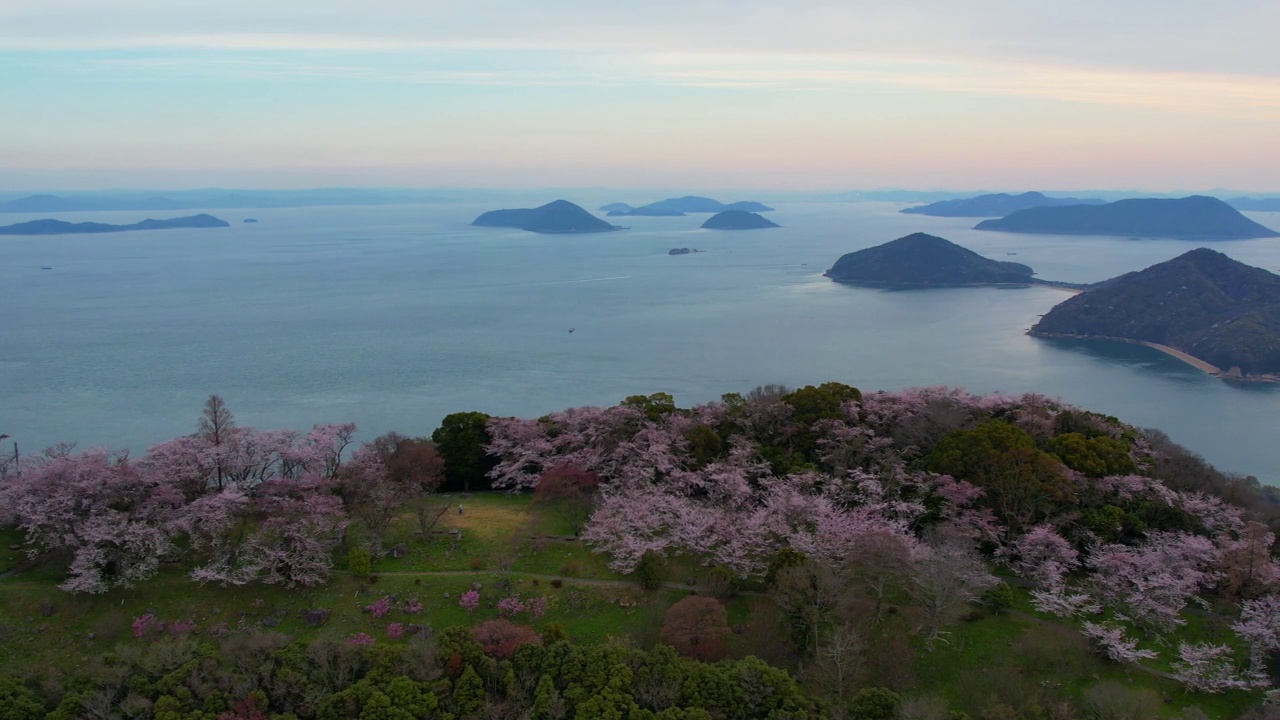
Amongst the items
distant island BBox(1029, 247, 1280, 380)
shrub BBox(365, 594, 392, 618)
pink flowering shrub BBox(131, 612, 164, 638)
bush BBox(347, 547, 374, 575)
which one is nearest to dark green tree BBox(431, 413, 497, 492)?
bush BBox(347, 547, 374, 575)

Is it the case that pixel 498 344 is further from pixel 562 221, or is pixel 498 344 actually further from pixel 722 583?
pixel 562 221

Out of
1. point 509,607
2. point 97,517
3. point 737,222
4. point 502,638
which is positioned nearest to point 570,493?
point 509,607

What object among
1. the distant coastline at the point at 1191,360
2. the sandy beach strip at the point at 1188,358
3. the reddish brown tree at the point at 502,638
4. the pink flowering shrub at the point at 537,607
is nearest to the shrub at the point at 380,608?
the pink flowering shrub at the point at 537,607

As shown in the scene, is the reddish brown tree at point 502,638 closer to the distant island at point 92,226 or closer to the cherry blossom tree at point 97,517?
the cherry blossom tree at point 97,517

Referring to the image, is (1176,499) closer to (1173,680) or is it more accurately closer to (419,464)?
(1173,680)

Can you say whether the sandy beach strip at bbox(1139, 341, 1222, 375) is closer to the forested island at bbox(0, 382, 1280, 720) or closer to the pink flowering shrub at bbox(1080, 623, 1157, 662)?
the forested island at bbox(0, 382, 1280, 720)

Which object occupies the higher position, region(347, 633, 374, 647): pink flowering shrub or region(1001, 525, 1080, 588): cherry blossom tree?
region(1001, 525, 1080, 588): cherry blossom tree
